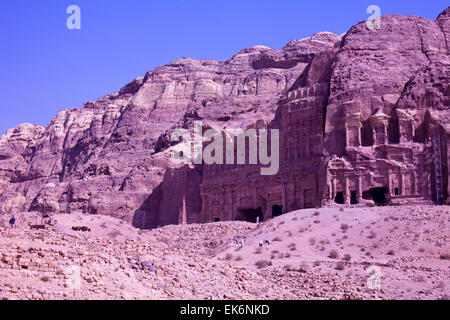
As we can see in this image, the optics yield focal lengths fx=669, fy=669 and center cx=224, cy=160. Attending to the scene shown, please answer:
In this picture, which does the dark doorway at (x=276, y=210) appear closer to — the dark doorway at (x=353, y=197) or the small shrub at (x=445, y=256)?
the dark doorway at (x=353, y=197)

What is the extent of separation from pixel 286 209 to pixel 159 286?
36.6 meters

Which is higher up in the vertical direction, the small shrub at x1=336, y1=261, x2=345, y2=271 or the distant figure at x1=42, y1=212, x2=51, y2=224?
the distant figure at x1=42, y1=212, x2=51, y2=224

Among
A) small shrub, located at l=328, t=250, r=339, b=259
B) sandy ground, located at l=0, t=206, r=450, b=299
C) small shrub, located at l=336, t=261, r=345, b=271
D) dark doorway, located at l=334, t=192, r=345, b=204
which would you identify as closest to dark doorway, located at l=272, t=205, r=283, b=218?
sandy ground, located at l=0, t=206, r=450, b=299

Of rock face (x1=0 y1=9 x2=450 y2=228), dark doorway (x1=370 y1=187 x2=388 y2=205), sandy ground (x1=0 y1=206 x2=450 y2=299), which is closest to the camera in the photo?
sandy ground (x1=0 y1=206 x2=450 y2=299)

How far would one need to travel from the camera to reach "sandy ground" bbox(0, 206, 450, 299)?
22703mm

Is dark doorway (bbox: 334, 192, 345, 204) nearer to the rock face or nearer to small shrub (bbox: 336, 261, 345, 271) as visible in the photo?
the rock face

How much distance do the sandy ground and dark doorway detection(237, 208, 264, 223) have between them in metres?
9.88

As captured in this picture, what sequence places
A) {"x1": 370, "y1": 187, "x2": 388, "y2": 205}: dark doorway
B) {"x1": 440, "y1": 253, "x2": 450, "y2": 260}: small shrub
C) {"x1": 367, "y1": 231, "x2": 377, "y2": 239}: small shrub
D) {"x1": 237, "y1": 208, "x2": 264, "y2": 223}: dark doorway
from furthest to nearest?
{"x1": 237, "y1": 208, "x2": 264, "y2": 223}: dark doorway
{"x1": 370, "y1": 187, "x2": 388, "y2": 205}: dark doorway
{"x1": 367, "y1": 231, "x2": 377, "y2": 239}: small shrub
{"x1": 440, "y1": 253, "x2": 450, "y2": 260}: small shrub

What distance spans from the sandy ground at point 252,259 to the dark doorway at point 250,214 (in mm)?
9876

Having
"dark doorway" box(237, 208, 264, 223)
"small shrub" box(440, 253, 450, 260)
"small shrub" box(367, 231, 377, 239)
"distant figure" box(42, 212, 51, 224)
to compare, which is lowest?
"small shrub" box(440, 253, 450, 260)

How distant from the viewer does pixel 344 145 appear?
56688 millimetres

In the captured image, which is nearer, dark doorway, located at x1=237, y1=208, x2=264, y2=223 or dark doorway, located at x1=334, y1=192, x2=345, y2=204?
dark doorway, located at x1=334, y1=192, x2=345, y2=204

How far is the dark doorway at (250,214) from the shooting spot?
6638 cm

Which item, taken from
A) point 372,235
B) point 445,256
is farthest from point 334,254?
point 445,256
